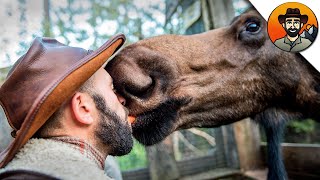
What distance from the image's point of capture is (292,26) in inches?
75.6

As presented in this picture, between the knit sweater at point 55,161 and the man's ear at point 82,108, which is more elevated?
the man's ear at point 82,108

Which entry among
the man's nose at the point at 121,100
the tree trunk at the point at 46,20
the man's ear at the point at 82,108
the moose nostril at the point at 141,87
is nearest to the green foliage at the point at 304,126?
the tree trunk at the point at 46,20

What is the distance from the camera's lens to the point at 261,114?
215cm

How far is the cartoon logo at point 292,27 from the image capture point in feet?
6.04

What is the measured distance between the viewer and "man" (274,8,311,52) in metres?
1.88

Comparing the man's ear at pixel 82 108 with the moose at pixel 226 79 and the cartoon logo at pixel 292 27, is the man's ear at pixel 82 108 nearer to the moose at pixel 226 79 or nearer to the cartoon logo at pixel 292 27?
the moose at pixel 226 79

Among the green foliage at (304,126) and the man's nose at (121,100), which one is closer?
the man's nose at (121,100)

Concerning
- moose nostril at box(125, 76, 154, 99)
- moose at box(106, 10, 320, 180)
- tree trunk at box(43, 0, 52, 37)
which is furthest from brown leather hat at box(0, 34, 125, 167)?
tree trunk at box(43, 0, 52, 37)

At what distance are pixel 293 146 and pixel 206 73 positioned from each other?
8.53ft

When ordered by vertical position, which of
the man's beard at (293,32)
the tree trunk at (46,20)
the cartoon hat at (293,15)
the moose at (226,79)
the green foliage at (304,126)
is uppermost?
the tree trunk at (46,20)

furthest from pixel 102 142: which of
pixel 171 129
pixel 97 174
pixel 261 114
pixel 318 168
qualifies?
pixel 318 168

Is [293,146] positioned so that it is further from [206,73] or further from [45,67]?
[45,67]

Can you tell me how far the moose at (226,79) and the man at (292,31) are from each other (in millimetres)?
49

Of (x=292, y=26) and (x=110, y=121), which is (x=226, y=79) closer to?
(x=292, y=26)
